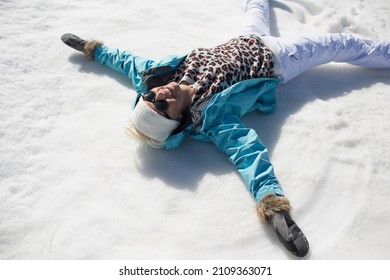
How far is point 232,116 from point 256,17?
136cm

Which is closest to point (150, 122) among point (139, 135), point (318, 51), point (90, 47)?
point (139, 135)

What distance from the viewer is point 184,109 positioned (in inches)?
97.1

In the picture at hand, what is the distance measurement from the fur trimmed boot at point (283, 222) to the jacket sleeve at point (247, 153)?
7 centimetres

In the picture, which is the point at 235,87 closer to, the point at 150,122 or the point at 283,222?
the point at 150,122

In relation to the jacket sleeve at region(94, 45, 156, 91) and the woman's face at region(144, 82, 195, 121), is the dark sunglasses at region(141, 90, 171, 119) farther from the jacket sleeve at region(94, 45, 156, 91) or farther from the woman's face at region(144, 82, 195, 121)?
the jacket sleeve at region(94, 45, 156, 91)

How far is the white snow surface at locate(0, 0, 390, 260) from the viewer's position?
6.56 feet

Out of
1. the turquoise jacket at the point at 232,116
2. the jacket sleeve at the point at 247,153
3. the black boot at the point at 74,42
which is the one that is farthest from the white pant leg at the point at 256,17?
the black boot at the point at 74,42

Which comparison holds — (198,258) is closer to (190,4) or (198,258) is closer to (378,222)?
(378,222)

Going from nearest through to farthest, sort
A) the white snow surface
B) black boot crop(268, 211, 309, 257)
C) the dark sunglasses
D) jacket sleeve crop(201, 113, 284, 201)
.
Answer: black boot crop(268, 211, 309, 257) → the white snow surface → jacket sleeve crop(201, 113, 284, 201) → the dark sunglasses

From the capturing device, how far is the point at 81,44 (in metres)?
3.04

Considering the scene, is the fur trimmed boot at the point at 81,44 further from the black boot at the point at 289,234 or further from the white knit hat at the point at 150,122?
the black boot at the point at 289,234

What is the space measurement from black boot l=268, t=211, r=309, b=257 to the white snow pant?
1.31m

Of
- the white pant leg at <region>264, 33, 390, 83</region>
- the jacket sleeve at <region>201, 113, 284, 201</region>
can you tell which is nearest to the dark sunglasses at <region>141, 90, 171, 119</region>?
the jacket sleeve at <region>201, 113, 284, 201</region>
